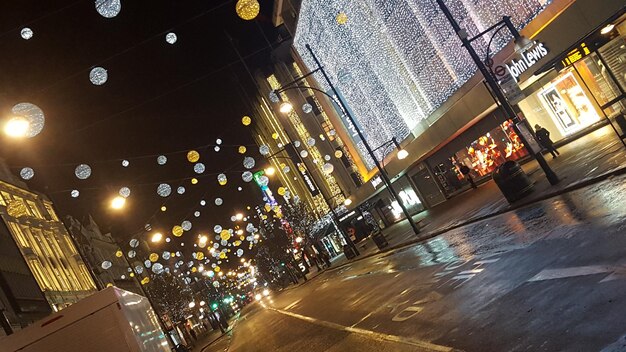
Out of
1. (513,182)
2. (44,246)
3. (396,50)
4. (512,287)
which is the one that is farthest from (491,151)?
(44,246)

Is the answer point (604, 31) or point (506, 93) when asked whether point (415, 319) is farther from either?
point (604, 31)

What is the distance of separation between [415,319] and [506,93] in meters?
10.3

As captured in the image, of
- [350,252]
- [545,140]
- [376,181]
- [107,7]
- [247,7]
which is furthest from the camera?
[376,181]

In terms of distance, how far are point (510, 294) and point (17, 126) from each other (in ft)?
31.2

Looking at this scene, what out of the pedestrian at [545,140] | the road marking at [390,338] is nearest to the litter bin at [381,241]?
the pedestrian at [545,140]

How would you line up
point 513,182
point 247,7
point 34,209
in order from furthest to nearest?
point 34,209, point 513,182, point 247,7

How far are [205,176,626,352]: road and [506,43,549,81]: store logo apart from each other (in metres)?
5.51

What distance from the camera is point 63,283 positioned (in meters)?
35.8

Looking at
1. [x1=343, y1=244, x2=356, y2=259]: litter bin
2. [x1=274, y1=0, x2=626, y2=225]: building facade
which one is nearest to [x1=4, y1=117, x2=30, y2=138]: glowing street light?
[x1=274, y1=0, x2=626, y2=225]: building facade

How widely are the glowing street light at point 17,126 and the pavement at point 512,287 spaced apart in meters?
7.66

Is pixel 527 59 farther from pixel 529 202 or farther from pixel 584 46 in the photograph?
pixel 529 202

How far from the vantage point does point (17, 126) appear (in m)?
9.65

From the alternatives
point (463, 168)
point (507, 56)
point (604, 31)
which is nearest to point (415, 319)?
point (604, 31)

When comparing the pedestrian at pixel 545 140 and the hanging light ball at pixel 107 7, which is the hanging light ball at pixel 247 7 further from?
the pedestrian at pixel 545 140
